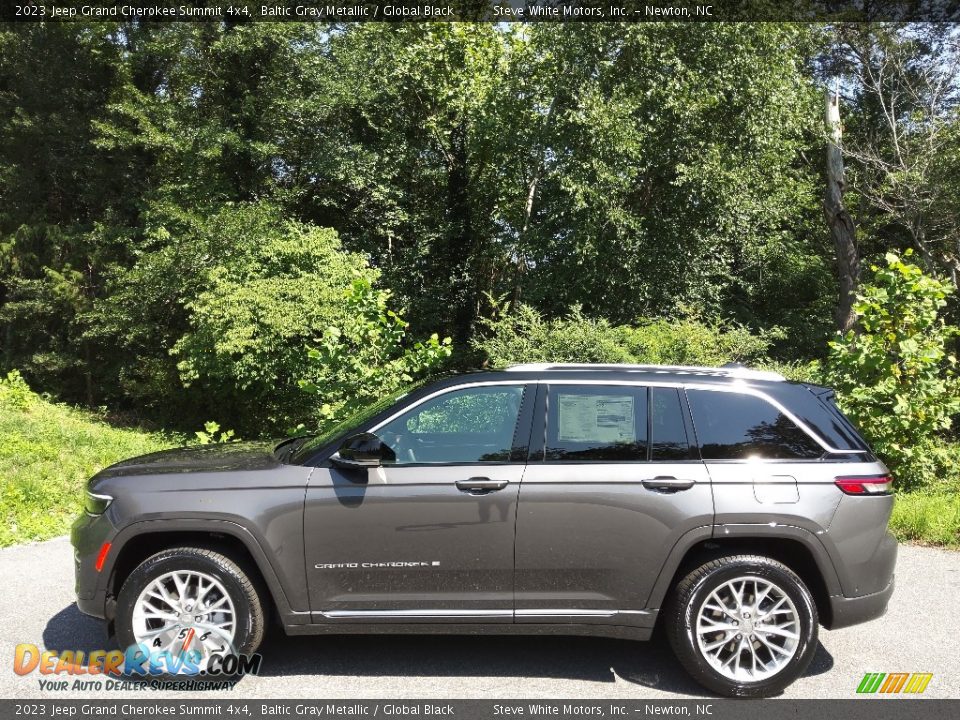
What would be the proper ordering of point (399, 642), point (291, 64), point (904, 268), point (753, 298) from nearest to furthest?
point (399, 642) → point (904, 268) → point (291, 64) → point (753, 298)

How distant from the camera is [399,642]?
484 cm

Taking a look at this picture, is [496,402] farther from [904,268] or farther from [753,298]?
[753,298]

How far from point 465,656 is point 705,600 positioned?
1420 mm

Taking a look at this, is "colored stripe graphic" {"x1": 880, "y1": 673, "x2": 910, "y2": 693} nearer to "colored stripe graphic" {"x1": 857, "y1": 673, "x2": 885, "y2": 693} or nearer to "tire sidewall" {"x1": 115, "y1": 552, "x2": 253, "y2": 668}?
"colored stripe graphic" {"x1": 857, "y1": 673, "x2": 885, "y2": 693}

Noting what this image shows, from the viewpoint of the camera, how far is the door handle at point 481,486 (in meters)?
4.22

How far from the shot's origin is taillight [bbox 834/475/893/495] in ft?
13.9

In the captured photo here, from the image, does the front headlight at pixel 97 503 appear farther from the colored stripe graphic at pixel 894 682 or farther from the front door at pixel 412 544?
the colored stripe graphic at pixel 894 682

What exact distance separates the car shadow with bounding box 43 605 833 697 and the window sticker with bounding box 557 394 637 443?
130 centimetres

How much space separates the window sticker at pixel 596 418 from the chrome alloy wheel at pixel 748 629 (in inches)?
38.4

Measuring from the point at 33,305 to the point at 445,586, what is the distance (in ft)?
62.2

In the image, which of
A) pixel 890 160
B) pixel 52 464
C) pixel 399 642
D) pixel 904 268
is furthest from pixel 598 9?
pixel 399 642

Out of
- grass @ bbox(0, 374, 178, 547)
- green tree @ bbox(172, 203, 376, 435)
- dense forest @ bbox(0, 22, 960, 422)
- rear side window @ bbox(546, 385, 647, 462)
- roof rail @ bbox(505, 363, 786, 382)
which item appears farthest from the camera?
dense forest @ bbox(0, 22, 960, 422)

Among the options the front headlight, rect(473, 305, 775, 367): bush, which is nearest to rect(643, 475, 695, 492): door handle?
the front headlight
